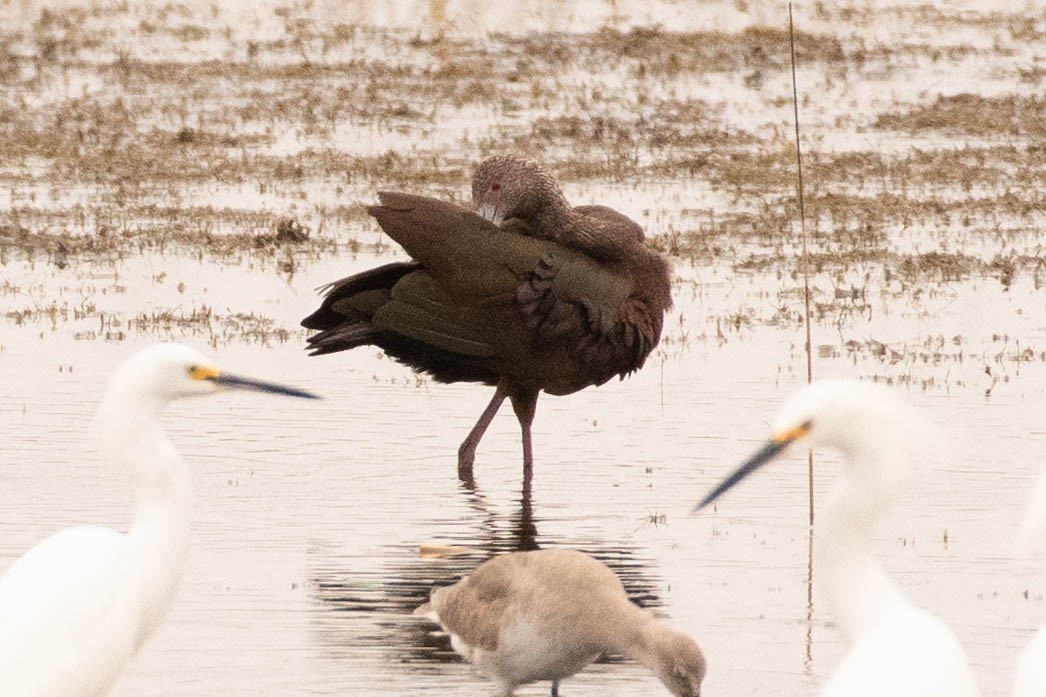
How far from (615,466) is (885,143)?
12221 mm

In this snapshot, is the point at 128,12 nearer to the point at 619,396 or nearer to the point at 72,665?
the point at 619,396

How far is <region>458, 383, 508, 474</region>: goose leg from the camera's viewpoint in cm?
1005

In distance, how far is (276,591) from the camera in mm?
8242

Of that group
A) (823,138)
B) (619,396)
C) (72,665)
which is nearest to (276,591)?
(72,665)

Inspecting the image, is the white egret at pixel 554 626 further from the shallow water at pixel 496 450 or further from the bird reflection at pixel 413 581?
the bird reflection at pixel 413 581

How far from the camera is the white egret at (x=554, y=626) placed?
6.50 meters

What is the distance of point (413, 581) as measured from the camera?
8383 millimetres

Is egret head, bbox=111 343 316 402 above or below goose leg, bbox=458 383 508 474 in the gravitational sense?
above

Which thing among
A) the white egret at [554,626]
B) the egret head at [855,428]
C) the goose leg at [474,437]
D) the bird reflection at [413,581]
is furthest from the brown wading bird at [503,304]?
the egret head at [855,428]

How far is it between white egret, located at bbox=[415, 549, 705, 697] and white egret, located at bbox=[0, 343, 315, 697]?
1.07 m

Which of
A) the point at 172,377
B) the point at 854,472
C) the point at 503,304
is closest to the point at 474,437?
the point at 503,304

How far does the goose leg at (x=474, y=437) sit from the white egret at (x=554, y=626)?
2.82 metres

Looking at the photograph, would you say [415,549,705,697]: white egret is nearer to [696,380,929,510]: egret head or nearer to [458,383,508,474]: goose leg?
[696,380,929,510]: egret head

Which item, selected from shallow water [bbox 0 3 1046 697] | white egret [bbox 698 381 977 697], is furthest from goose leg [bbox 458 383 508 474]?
white egret [bbox 698 381 977 697]
